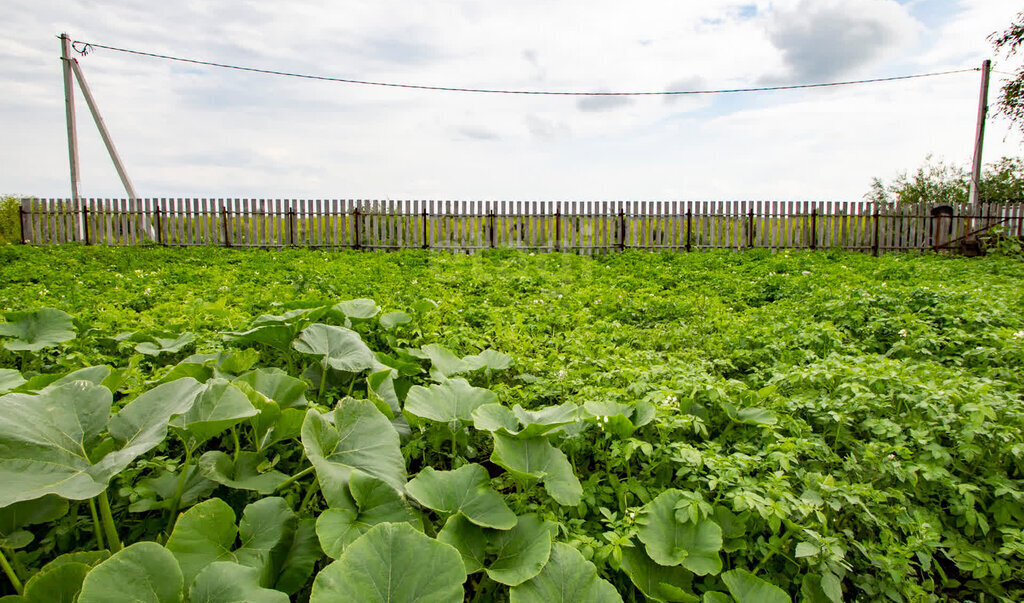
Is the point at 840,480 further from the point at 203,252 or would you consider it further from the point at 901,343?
the point at 203,252

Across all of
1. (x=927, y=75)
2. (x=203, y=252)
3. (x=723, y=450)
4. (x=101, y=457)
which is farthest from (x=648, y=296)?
(x=927, y=75)

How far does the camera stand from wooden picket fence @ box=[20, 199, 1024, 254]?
1599cm

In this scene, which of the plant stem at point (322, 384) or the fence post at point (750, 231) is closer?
the plant stem at point (322, 384)

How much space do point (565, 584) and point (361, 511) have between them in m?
0.61

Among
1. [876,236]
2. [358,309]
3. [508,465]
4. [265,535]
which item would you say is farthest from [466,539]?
[876,236]

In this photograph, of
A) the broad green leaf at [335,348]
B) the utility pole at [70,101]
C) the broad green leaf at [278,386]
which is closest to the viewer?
the broad green leaf at [278,386]

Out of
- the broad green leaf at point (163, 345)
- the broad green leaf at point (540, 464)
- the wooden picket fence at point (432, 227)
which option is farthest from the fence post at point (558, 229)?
the broad green leaf at point (540, 464)

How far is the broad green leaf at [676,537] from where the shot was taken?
1.78 m

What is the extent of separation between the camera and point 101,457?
1453 mm

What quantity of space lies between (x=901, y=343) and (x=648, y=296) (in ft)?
8.02

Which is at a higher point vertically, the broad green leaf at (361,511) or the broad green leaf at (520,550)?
the broad green leaf at (361,511)

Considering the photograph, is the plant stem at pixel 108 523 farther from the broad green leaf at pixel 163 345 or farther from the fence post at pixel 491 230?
the fence post at pixel 491 230

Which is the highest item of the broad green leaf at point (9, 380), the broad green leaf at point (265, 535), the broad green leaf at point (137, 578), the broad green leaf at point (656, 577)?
the broad green leaf at point (9, 380)

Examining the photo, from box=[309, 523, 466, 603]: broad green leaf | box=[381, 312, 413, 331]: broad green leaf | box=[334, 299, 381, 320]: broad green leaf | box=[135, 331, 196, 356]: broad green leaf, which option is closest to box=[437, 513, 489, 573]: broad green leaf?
box=[309, 523, 466, 603]: broad green leaf
